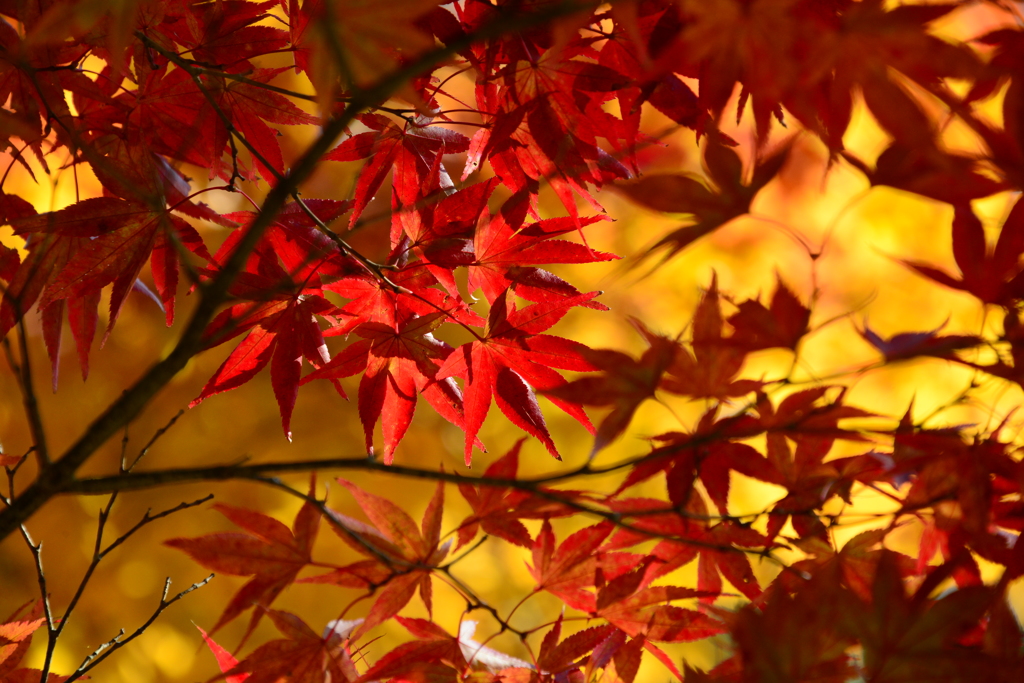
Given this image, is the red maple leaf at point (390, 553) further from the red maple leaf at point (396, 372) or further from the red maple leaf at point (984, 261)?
the red maple leaf at point (984, 261)

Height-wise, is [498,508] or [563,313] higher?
[563,313]

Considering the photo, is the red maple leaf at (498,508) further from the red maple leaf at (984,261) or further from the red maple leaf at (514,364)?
the red maple leaf at (984,261)

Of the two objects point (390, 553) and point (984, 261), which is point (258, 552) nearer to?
point (390, 553)

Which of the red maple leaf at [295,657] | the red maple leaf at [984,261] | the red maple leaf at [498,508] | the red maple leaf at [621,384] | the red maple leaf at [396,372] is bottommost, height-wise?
the red maple leaf at [295,657]

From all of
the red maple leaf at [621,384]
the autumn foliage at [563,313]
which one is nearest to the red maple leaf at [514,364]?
the autumn foliage at [563,313]

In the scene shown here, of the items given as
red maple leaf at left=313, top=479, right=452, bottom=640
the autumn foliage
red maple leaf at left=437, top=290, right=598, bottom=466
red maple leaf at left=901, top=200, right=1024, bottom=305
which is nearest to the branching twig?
the autumn foliage

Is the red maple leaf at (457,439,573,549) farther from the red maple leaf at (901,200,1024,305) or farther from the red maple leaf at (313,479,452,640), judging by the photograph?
Answer: the red maple leaf at (901,200,1024,305)

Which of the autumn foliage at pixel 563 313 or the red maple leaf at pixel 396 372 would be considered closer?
the autumn foliage at pixel 563 313

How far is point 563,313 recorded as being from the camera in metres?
0.46

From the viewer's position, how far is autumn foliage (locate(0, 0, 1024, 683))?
0.98ft

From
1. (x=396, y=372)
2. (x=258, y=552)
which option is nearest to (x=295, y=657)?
(x=258, y=552)

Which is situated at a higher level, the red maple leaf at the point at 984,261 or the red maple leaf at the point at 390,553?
the red maple leaf at the point at 984,261

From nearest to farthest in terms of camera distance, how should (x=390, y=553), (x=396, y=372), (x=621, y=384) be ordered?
(x=621, y=384) → (x=390, y=553) → (x=396, y=372)

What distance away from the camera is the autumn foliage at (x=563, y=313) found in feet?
0.98
